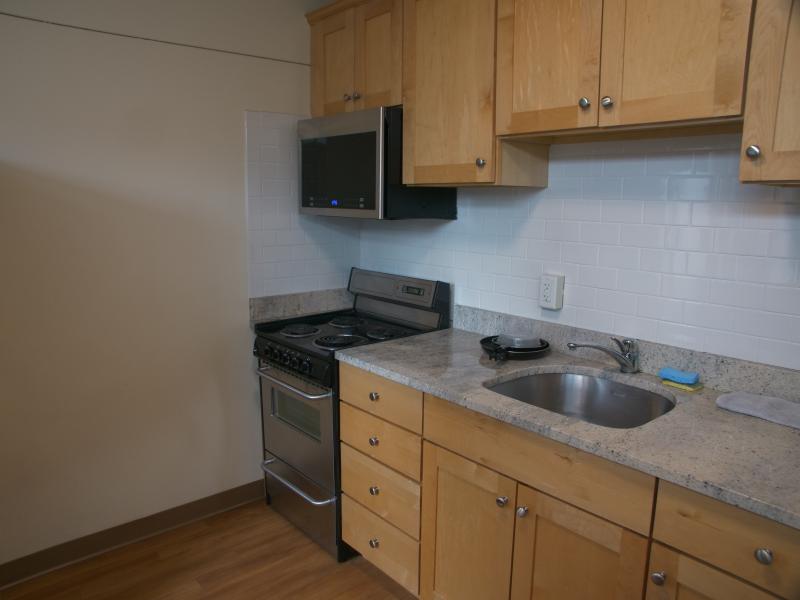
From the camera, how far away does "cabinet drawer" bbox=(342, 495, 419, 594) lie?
7.04 ft

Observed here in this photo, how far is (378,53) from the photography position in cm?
245

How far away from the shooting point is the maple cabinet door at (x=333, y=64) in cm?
262

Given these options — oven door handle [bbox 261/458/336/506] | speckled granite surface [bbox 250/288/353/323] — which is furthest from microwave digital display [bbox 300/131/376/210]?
oven door handle [bbox 261/458/336/506]

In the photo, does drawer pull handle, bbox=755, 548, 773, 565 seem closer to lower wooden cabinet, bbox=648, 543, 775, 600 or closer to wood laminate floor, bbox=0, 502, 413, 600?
lower wooden cabinet, bbox=648, 543, 775, 600

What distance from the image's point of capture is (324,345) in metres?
2.45

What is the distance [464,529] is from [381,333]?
39.1 inches

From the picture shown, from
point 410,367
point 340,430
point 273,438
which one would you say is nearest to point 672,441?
point 410,367

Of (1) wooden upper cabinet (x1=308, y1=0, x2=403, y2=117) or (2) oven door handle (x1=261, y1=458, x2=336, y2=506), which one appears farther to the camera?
(2) oven door handle (x1=261, y1=458, x2=336, y2=506)

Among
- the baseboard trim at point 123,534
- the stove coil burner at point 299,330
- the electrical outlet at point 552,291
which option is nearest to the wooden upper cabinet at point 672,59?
the electrical outlet at point 552,291

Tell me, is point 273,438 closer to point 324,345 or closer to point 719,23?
point 324,345

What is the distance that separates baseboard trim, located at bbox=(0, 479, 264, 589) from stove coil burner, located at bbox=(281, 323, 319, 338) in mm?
826

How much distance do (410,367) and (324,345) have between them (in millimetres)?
502

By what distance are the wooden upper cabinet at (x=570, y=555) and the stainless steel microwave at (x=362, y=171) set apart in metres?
1.26

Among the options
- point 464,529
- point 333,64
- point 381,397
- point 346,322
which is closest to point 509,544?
point 464,529
